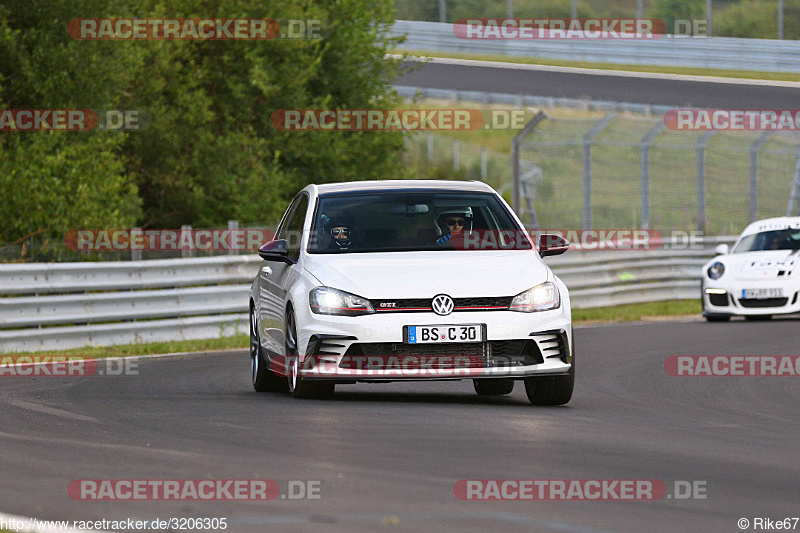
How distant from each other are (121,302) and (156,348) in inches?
28.4

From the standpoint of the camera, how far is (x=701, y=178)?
1049 inches

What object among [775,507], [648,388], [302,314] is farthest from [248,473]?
[648,388]

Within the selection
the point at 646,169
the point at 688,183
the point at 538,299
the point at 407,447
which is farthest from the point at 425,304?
the point at 688,183

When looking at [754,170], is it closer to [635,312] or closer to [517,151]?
[517,151]

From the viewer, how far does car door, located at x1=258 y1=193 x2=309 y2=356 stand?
34.6ft

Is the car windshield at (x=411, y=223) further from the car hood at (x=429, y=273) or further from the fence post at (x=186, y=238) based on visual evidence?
the fence post at (x=186, y=238)

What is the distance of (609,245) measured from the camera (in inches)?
942

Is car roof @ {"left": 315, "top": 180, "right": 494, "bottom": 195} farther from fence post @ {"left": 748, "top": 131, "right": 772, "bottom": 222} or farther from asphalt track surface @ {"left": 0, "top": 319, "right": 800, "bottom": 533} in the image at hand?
fence post @ {"left": 748, "top": 131, "right": 772, "bottom": 222}

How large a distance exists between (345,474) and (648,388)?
17.1 ft

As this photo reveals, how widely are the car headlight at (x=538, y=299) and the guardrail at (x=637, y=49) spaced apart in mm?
→ 28932

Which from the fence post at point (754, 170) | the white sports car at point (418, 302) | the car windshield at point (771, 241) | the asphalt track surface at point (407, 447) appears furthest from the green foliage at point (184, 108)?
the white sports car at point (418, 302)

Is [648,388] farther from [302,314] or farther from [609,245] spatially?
[609,245]

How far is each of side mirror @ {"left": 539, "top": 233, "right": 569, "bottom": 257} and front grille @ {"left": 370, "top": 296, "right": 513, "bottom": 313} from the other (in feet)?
3.26

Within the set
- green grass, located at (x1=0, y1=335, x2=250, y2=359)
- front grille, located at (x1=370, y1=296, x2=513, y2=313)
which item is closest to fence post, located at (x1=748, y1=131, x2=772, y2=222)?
green grass, located at (x1=0, y1=335, x2=250, y2=359)
